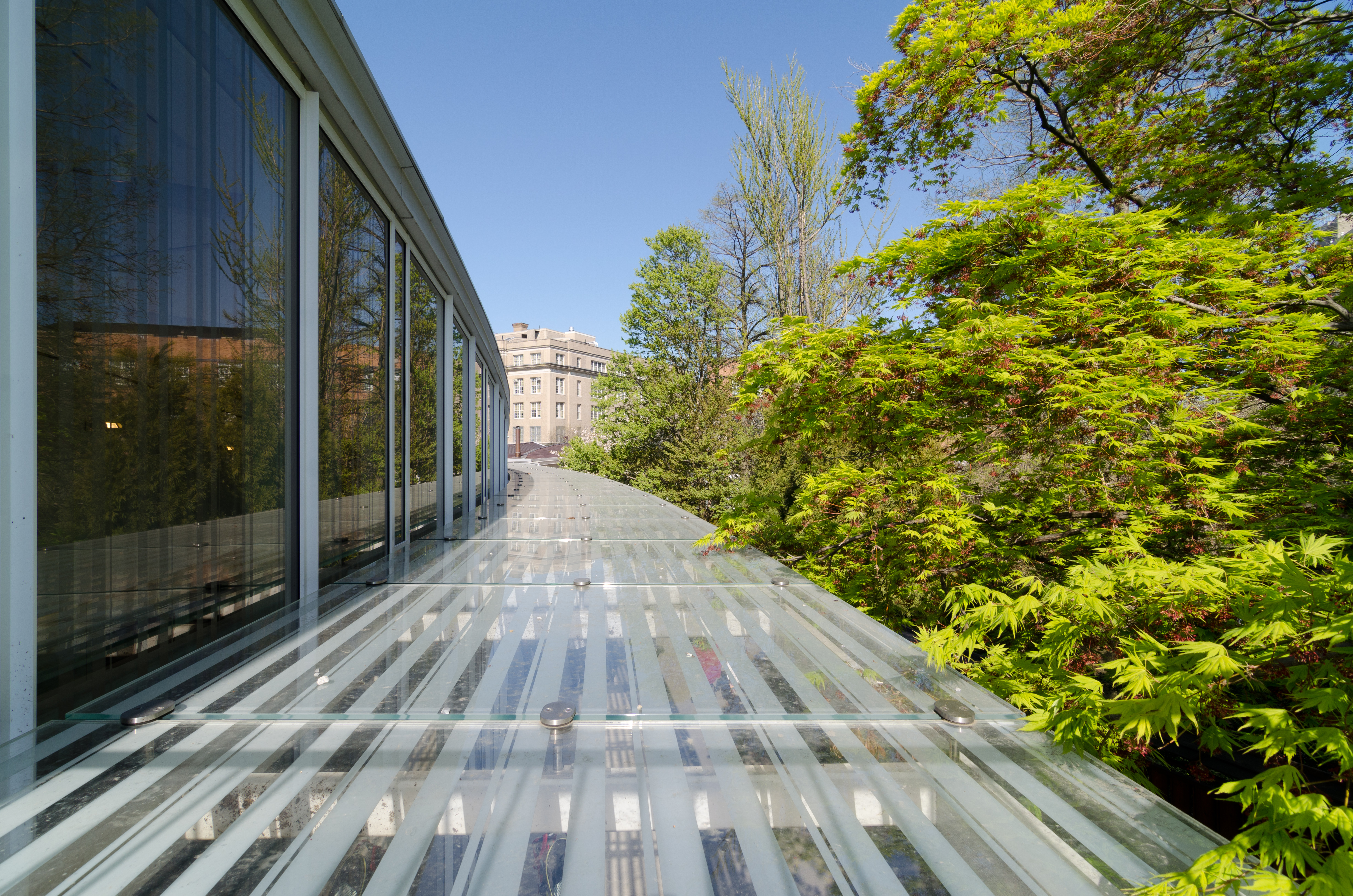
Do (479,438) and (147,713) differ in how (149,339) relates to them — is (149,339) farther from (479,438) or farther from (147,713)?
(479,438)

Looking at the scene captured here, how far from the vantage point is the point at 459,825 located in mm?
1110

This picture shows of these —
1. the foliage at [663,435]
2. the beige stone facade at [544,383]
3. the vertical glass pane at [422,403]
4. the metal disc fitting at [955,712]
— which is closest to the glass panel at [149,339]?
the vertical glass pane at [422,403]

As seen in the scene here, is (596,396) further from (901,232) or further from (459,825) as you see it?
(459,825)

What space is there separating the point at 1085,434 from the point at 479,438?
6.82 meters

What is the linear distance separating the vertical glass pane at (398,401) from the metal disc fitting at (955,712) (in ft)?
11.8

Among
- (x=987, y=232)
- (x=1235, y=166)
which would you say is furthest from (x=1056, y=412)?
(x=1235, y=166)

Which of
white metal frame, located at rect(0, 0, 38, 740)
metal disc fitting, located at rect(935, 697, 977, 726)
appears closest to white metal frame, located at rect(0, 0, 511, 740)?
white metal frame, located at rect(0, 0, 38, 740)

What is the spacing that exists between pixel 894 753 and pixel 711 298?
20.7 metres

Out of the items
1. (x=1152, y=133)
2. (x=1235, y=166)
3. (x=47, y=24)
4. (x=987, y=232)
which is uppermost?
(x=1152, y=133)

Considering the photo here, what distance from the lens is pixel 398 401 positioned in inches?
169

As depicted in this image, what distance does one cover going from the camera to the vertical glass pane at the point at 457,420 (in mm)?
6145

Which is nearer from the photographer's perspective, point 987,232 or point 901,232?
point 987,232

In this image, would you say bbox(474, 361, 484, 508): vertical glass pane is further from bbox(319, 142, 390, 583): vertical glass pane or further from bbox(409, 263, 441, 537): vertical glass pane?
bbox(319, 142, 390, 583): vertical glass pane

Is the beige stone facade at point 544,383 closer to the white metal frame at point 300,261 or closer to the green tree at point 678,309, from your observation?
the green tree at point 678,309
